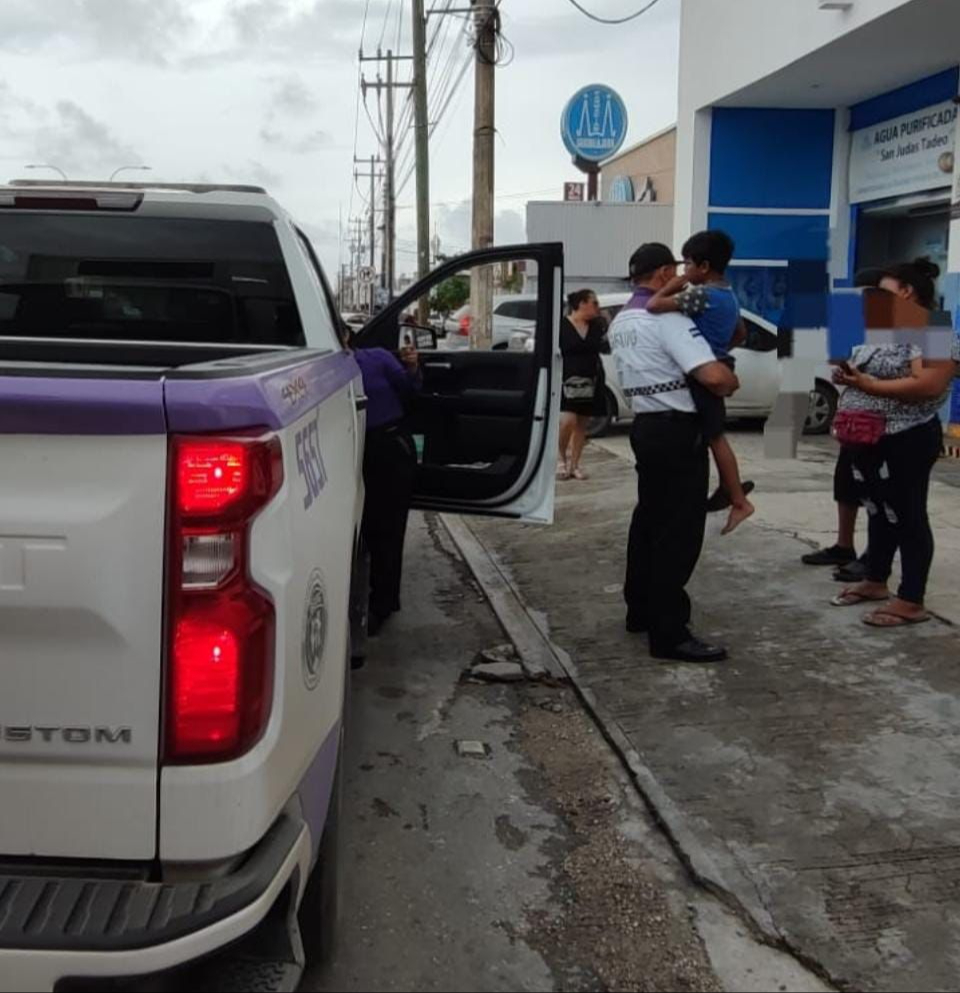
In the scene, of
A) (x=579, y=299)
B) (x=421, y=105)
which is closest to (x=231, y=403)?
(x=579, y=299)

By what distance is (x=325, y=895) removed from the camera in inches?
109

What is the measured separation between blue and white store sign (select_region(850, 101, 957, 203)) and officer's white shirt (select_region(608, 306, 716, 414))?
9.25 meters

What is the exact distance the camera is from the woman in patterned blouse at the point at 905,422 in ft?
17.3

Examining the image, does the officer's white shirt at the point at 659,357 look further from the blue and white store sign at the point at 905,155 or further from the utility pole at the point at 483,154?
the utility pole at the point at 483,154

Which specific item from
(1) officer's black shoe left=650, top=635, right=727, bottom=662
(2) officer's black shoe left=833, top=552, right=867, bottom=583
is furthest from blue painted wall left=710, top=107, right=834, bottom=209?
(1) officer's black shoe left=650, top=635, right=727, bottom=662

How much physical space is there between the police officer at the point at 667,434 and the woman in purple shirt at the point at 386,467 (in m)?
1.05

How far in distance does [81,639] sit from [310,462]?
2.03 feet

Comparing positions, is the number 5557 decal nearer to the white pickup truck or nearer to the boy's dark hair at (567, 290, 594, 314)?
the white pickup truck

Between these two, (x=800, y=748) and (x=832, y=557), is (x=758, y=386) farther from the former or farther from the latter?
(x=800, y=748)

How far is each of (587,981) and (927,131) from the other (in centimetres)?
1289

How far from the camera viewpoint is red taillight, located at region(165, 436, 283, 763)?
1874mm

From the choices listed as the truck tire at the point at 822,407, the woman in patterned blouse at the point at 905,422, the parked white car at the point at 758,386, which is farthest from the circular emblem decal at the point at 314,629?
the truck tire at the point at 822,407

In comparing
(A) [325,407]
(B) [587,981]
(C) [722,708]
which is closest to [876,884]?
(B) [587,981]

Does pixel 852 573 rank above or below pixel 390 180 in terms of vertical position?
below
